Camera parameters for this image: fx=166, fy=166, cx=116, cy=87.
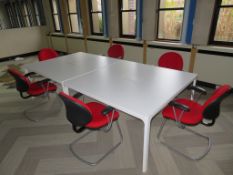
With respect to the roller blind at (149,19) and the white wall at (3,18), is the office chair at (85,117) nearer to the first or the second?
the roller blind at (149,19)

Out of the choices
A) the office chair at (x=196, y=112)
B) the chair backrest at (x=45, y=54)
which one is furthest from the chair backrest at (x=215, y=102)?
the chair backrest at (x=45, y=54)

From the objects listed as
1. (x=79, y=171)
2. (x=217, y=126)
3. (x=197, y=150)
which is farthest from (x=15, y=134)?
(x=217, y=126)

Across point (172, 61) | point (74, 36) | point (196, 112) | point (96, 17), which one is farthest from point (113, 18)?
point (196, 112)

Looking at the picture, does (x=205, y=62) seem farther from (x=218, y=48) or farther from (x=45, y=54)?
(x=45, y=54)

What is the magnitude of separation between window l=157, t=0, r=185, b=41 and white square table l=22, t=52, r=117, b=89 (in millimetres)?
1687

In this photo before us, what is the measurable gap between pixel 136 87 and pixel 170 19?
98.9 inches

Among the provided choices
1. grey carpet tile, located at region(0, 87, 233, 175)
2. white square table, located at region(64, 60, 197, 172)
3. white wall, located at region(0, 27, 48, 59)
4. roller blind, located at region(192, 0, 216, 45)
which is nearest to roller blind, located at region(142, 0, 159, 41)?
roller blind, located at region(192, 0, 216, 45)

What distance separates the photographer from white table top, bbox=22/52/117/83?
2289 mm

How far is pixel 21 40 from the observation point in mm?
6094

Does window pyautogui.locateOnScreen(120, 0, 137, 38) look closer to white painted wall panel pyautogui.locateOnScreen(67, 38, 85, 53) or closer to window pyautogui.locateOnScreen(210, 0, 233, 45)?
white painted wall panel pyautogui.locateOnScreen(67, 38, 85, 53)

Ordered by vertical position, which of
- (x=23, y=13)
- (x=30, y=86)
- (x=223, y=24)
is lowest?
(x=30, y=86)

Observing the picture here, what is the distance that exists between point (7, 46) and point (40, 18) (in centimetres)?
157

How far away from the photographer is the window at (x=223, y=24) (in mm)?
2854

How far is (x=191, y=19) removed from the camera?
303 centimetres
